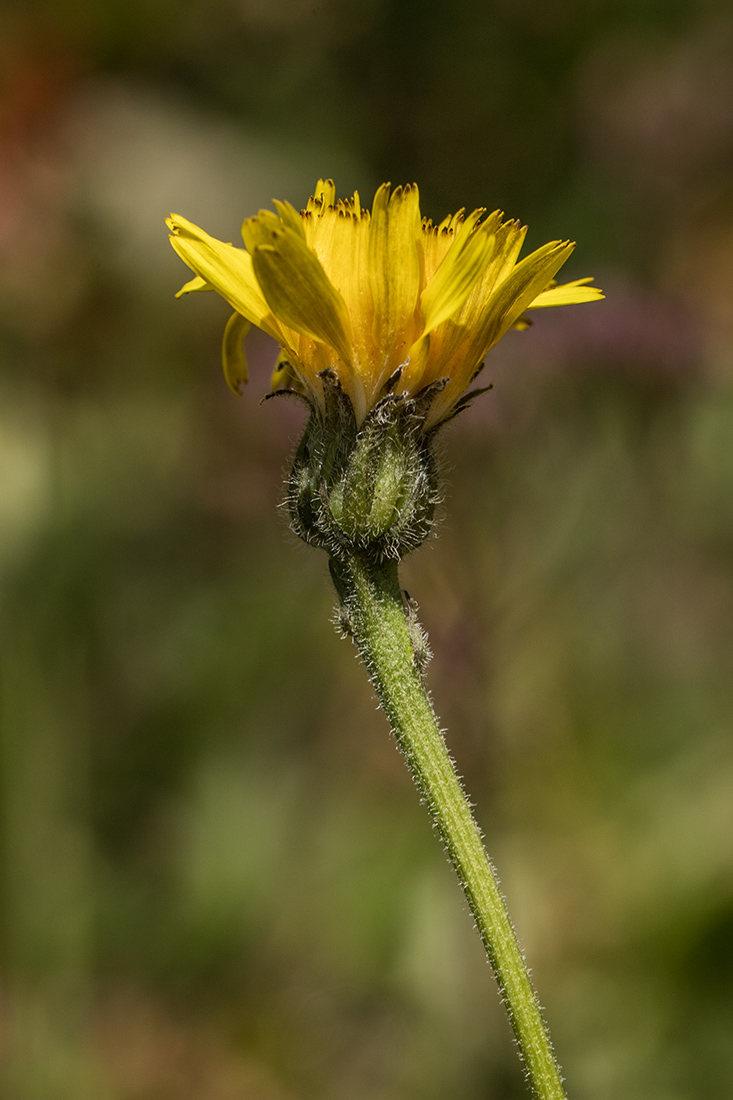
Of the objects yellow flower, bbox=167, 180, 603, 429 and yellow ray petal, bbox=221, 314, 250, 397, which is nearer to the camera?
yellow flower, bbox=167, 180, 603, 429

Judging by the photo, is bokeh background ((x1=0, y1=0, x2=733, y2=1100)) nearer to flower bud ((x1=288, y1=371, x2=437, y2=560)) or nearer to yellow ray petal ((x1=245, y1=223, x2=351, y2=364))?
flower bud ((x1=288, y1=371, x2=437, y2=560))

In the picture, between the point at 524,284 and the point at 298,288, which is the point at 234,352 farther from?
the point at 524,284

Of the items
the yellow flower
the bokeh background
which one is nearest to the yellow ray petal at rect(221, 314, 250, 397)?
the yellow flower

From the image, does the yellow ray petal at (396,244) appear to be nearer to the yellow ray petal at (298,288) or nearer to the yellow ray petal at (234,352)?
the yellow ray petal at (298,288)

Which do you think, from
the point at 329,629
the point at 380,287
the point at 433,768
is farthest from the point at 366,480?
the point at 329,629

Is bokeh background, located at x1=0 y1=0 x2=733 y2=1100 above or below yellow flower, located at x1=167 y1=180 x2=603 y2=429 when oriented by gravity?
above

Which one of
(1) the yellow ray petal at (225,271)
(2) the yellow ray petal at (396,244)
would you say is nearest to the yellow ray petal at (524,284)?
(2) the yellow ray petal at (396,244)
